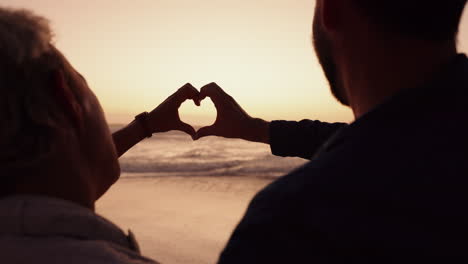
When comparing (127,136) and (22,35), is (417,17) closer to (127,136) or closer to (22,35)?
(22,35)

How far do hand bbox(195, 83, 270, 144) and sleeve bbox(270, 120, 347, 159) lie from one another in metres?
0.10

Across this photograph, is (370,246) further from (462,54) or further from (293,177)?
(462,54)

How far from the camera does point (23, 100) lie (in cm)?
100

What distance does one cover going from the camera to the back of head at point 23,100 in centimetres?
99

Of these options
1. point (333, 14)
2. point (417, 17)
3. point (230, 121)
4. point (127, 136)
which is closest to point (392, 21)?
point (417, 17)

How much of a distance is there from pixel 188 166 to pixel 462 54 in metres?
12.3

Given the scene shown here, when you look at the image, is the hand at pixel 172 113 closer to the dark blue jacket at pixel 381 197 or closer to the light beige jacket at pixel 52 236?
the light beige jacket at pixel 52 236

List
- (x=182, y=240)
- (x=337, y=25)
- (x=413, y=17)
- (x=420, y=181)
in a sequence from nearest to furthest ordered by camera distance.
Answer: (x=420, y=181) → (x=413, y=17) → (x=337, y=25) → (x=182, y=240)

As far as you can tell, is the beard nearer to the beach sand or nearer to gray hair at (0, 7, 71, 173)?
gray hair at (0, 7, 71, 173)

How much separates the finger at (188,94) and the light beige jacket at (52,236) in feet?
4.16

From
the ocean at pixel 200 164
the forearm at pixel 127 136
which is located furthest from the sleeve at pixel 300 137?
the ocean at pixel 200 164

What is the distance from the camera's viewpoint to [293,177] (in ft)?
2.64

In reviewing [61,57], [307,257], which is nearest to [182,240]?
[61,57]

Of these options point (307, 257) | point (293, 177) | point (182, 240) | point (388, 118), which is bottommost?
point (182, 240)
